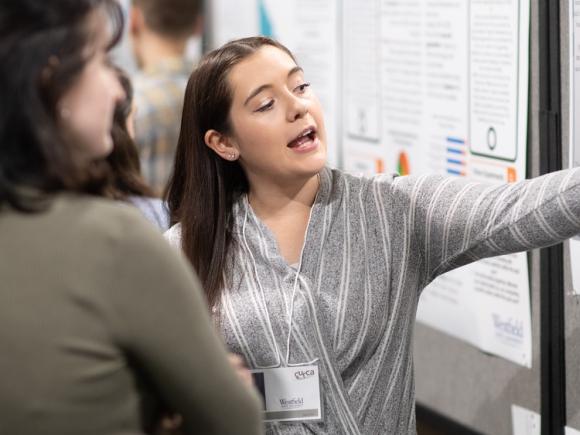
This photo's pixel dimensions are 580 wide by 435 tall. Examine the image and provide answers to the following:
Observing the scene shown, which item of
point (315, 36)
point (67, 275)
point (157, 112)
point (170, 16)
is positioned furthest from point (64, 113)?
point (170, 16)

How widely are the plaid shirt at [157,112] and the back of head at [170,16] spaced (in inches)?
5.5

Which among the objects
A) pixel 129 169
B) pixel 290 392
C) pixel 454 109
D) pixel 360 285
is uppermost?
pixel 454 109

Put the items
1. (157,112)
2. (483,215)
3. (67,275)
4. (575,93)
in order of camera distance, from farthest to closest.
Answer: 1. (157,112)
2. (575,93)
3. (483,215)
4. (67,275)

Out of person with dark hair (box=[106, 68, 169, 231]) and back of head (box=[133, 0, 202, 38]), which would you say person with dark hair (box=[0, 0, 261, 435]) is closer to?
person with dark hair (box=[106, 68, 169, 231])

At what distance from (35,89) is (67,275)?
21 cm

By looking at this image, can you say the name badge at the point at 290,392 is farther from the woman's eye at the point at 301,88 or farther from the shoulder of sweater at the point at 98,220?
the shoulder of sweater at the point at 98,220

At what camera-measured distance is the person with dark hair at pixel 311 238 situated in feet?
5.46

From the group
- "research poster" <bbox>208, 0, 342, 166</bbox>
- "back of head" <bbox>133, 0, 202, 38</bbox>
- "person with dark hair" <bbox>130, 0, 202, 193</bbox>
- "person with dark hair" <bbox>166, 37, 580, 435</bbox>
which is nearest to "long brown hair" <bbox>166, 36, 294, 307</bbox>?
"person with dark hair" <bbox>166, 37, 580, 435</bbox>

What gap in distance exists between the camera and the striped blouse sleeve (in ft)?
5.03

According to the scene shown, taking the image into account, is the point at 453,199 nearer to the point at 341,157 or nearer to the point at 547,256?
the point at 547,256

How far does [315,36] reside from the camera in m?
3.30

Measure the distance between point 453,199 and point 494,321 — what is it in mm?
903

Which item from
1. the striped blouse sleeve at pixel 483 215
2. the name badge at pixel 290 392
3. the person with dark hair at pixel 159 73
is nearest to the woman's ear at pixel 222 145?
the striped blouse sleeve at pixel 483 215

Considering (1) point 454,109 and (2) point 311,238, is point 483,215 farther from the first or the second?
(1) point 454,109
